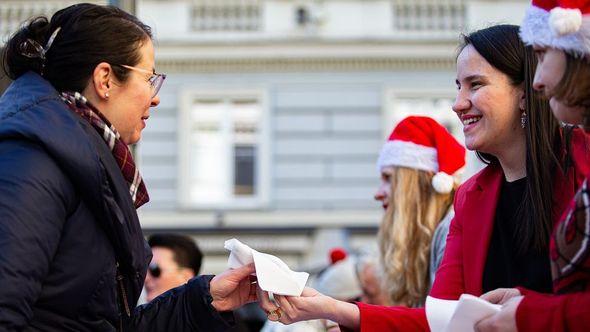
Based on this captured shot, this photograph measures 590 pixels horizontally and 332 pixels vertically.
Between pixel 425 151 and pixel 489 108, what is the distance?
193 centimetres

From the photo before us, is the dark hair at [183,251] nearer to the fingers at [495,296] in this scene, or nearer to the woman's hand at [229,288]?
the woman's hand at [229,288]

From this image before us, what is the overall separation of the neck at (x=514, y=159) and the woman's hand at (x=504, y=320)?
2.62 feet

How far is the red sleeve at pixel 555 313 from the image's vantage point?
2299 millimetres

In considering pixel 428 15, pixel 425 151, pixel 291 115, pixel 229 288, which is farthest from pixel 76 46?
pixel 428 15

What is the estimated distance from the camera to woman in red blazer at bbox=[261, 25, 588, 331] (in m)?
3.06

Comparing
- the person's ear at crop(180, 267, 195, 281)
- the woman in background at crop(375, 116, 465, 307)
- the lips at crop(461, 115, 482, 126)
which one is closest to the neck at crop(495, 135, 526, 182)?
the lips at crop(461, 115, 482, 126)

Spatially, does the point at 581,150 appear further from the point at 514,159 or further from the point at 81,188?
the point at 81,188

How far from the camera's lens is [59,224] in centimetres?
262

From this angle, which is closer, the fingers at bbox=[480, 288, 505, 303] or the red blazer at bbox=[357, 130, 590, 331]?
the fingers at bbox=[480, 288, 505, 303]

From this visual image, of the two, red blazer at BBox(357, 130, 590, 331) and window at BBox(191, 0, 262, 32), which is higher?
red blazer at BBox(357, 130, 590, 331)

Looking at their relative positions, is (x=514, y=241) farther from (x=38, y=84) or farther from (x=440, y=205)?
(x=440, y=205)

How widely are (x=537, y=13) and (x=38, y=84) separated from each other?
Answer: 131cm

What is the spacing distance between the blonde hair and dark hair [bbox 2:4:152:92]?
7.00 ft

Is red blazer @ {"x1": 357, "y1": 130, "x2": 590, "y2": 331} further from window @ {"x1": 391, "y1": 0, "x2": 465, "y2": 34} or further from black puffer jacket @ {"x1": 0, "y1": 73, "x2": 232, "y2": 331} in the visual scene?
window @ {"x1": 391, "y1": 0, "x2": 465, "y2": 34}
